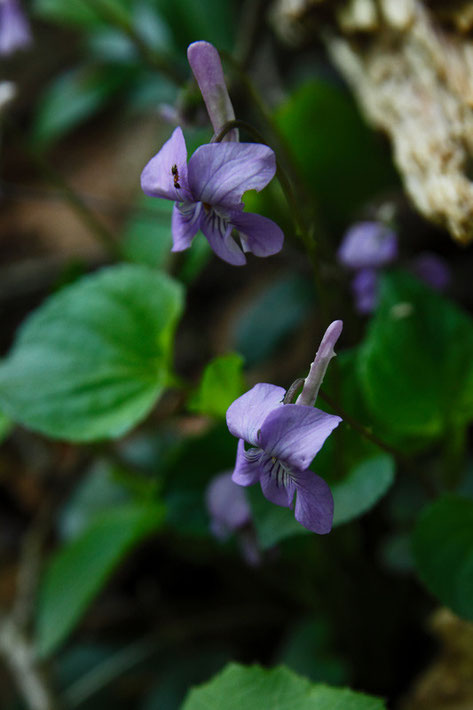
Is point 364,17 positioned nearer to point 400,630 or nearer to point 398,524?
point 398,524

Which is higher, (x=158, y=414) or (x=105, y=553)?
(x=105, y=553)

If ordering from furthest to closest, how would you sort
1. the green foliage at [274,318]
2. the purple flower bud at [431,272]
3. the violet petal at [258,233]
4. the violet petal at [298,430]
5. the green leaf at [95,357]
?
the green foliage at [274,318]
the purple flower bud at [431,272]
the green leaf at [95,357]
the violet petal at [258,233]
the violet petal at [298,430]

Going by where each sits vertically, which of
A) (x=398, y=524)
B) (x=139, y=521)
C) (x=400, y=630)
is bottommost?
(x=400, y=630)

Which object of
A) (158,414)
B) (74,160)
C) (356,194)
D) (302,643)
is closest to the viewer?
(302,643)

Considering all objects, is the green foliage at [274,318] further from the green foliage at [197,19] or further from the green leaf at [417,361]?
the green foliage at [197,19]

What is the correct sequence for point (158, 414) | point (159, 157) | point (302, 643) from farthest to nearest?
1. point (158, 414)
2. point (302, 643)
3. point (159, 157)

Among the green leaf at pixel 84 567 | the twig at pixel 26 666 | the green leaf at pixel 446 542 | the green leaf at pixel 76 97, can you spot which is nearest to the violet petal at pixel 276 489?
the green leaf at pixel 446 542

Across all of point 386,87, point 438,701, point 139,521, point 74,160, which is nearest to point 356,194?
point 386,87
